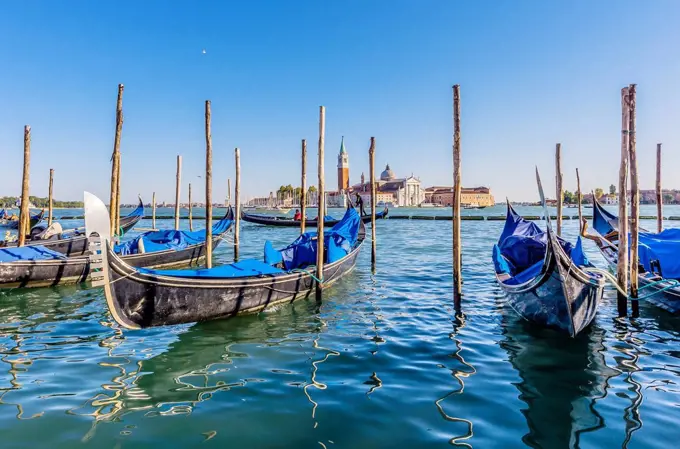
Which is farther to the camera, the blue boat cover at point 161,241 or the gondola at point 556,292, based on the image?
the blue boat cover at point 161,241

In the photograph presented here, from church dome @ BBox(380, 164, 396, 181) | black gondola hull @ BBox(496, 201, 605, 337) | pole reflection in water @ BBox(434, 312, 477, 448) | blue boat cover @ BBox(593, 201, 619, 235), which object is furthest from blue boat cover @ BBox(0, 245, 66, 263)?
church dome @ BBox(380, 164, 396, 181)

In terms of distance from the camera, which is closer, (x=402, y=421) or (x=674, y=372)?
(x=402, y=421)

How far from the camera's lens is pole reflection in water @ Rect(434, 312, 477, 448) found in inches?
99.7

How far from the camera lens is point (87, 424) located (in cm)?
269

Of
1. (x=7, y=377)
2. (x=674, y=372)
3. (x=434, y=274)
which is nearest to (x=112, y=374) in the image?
(x=7, y=377)

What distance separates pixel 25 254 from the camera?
7258mm

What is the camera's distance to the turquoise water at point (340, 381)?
2590 mm

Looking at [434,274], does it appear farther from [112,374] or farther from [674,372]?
[112,374]

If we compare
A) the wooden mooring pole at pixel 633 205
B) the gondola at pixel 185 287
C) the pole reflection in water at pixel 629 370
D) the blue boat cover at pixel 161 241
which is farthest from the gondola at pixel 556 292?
the blue boat cover at pixel 161 241

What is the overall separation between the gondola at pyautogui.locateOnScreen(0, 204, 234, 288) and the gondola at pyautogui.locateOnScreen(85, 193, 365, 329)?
108 inches

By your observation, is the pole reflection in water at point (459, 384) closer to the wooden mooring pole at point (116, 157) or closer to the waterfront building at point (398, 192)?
the wooden mooring pole at point (116, 157)

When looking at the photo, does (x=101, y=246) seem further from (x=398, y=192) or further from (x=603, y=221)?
(x=398, y=192)

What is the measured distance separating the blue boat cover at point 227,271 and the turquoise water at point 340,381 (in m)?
0.54

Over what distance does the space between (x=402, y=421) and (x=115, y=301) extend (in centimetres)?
286
